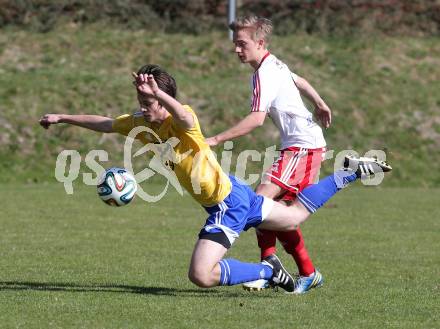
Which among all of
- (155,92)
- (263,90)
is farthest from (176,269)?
(155,92)

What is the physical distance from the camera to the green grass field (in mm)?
6465

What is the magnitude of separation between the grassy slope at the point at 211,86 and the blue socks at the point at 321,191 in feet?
41.2

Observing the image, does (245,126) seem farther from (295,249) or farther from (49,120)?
(49,120)

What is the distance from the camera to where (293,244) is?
7883mm

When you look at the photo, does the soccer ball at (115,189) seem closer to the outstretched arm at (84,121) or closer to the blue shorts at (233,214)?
the outstretched arm at (84,121)

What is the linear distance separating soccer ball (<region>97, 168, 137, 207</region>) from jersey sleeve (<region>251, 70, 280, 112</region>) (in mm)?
1131

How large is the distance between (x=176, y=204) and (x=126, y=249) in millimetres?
5576

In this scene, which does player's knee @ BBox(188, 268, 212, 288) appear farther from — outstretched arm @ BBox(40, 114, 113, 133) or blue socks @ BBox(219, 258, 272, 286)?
outstretched arm @ BBox(40, 114, 113, 133)

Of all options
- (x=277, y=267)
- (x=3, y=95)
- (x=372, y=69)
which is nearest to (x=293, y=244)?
(x=277, y=267)

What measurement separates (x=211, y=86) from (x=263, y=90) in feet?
50.3

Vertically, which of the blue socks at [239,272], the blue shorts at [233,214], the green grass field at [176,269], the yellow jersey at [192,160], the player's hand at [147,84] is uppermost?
the player's hand at [147,84]

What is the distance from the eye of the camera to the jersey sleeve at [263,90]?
7629 millimetres

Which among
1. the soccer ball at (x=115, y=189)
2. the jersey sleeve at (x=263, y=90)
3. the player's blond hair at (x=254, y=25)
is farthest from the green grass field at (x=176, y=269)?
the player's blond hair at (x=254, y=25)

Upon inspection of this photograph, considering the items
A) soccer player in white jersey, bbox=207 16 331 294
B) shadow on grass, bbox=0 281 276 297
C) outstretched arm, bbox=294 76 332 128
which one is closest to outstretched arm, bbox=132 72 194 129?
soccer player in white jersey, bbox=207 16 331 294
